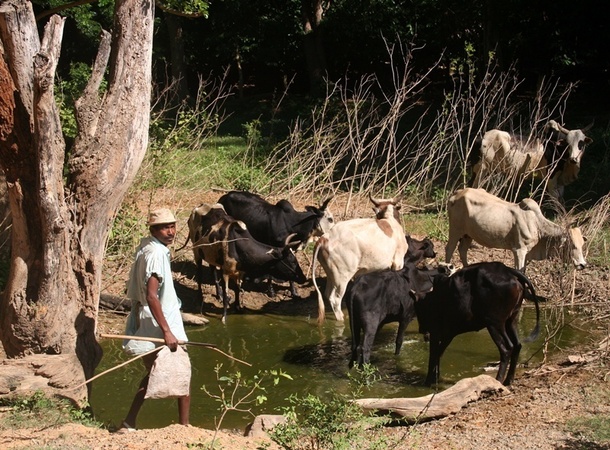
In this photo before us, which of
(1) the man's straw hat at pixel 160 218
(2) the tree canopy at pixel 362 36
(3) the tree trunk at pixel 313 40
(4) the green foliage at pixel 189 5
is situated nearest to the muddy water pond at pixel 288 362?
(1) the man's straw hat at pixel 160 218

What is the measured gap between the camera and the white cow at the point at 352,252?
39.4 ft

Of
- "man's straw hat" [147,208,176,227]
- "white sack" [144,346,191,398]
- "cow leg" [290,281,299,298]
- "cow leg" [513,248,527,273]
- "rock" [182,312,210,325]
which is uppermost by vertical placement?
"man's straw hat" [147,208,176,227]

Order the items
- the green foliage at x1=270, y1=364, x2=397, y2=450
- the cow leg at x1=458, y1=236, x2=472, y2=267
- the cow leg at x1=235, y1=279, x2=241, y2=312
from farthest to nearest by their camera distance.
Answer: the cow leg at x1=458, y1=236, x2=472, y2=267, the cow leg at x1=235, y1=279, x2=241, y2=312, the green foliage at x1=270, y1=364, x2=397, y2=450

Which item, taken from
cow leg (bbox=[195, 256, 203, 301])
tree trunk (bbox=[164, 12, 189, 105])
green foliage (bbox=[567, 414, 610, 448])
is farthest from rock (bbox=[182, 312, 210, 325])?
tree trunk (bbox=[164, 12, 189, 105])

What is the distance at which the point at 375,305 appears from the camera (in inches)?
408

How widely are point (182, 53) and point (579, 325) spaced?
15.0 m

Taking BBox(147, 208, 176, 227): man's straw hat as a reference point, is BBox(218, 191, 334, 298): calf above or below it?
below

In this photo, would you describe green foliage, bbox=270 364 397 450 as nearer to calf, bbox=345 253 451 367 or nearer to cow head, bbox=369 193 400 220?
calf, bbox=345 253 451 367

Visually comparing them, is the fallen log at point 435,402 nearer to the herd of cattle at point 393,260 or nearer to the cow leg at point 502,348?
the cow leg at point 502,348

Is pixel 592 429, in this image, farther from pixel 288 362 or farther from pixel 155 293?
pixel 288 362

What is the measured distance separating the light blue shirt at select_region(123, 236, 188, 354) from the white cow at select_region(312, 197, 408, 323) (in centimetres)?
472

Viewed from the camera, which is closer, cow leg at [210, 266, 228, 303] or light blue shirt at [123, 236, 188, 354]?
light blue shirt at [123, 236, 188, 354]

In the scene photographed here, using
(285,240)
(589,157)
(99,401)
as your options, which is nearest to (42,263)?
(99,401)

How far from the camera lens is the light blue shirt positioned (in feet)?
23.3
